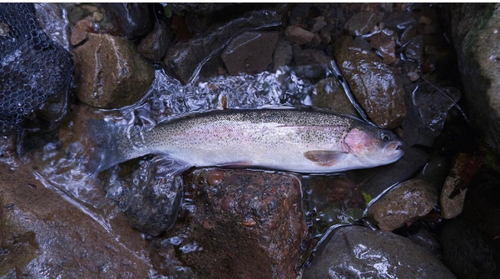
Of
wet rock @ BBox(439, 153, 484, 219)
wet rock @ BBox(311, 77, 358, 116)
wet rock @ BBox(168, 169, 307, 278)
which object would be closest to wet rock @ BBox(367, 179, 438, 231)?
wet rock @ BBox(439, 153, 484, 219)

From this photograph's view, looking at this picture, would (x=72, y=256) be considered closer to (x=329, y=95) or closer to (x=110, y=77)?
(x=110, y=77)

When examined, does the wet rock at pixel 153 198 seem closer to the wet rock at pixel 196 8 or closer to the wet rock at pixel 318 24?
the wet rock at pixel 196 8

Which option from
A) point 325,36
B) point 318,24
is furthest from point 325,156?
point 318,24

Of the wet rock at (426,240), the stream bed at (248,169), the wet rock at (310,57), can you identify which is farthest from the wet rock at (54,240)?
the wet rock at (426,240)

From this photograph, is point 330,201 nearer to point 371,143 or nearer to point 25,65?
point 371,143

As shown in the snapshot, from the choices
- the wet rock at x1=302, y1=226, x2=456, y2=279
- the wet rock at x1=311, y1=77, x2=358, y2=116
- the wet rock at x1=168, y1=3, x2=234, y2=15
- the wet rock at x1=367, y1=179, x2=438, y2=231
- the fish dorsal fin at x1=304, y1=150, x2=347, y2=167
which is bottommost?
the wet rock at x1=302, y1=226, x2=456, y2=279

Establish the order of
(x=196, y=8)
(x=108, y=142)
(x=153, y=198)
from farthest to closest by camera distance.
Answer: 1. (x=108, y=142)
2. (x=153, y=198)
3. (x=196, y=8)

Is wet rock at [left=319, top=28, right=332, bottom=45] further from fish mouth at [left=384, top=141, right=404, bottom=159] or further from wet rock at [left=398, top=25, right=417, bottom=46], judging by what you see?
fish mouth at [left=384, top=141, right=404, bottom=159]
